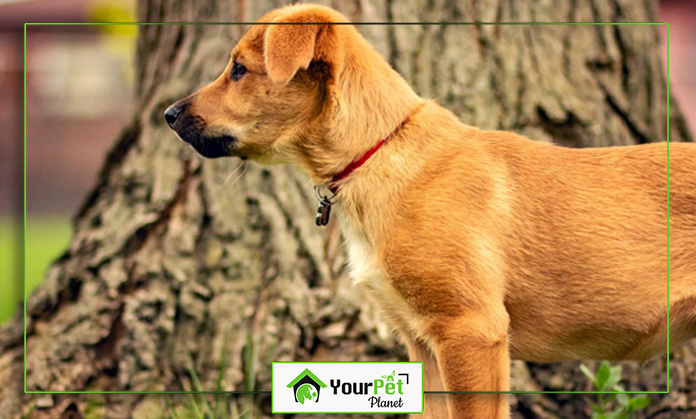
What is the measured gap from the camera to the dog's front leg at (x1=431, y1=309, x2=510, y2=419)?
2.57 m

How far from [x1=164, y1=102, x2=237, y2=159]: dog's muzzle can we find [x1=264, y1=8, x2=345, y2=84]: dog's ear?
0.39 metres

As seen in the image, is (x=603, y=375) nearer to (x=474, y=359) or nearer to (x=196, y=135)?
(x=474, y=359)

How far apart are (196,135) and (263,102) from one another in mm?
311

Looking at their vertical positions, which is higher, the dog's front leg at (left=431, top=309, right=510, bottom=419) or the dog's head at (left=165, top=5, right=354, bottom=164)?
the dog's head at (left=165, top=5, right=354, bottom=164)

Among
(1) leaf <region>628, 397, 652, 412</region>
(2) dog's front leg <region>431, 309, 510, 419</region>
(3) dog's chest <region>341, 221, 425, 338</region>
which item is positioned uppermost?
(3) dog's chest <region>341, 221, 425, 338</region>

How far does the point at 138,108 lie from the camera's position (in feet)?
13.5

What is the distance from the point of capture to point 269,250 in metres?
3.66

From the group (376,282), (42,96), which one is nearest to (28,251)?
(42,96)

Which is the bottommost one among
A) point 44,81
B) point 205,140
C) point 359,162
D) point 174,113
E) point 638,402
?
point 638,402

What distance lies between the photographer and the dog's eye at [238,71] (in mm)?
2885

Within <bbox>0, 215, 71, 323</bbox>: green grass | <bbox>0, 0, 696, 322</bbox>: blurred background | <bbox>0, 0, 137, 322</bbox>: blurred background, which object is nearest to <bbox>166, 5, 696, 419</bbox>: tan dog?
<bbox>0, 0, 696, 322</bbox>: blurred background

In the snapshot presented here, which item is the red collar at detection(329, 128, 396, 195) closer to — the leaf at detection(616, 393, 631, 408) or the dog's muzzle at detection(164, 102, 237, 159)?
the dog's muzzle at detection(164, 102, 237, 159)

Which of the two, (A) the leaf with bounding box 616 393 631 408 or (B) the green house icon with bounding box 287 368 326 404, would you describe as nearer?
(B) the green house icon with bounding box 287 368 326 404

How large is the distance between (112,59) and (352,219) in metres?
3.06
